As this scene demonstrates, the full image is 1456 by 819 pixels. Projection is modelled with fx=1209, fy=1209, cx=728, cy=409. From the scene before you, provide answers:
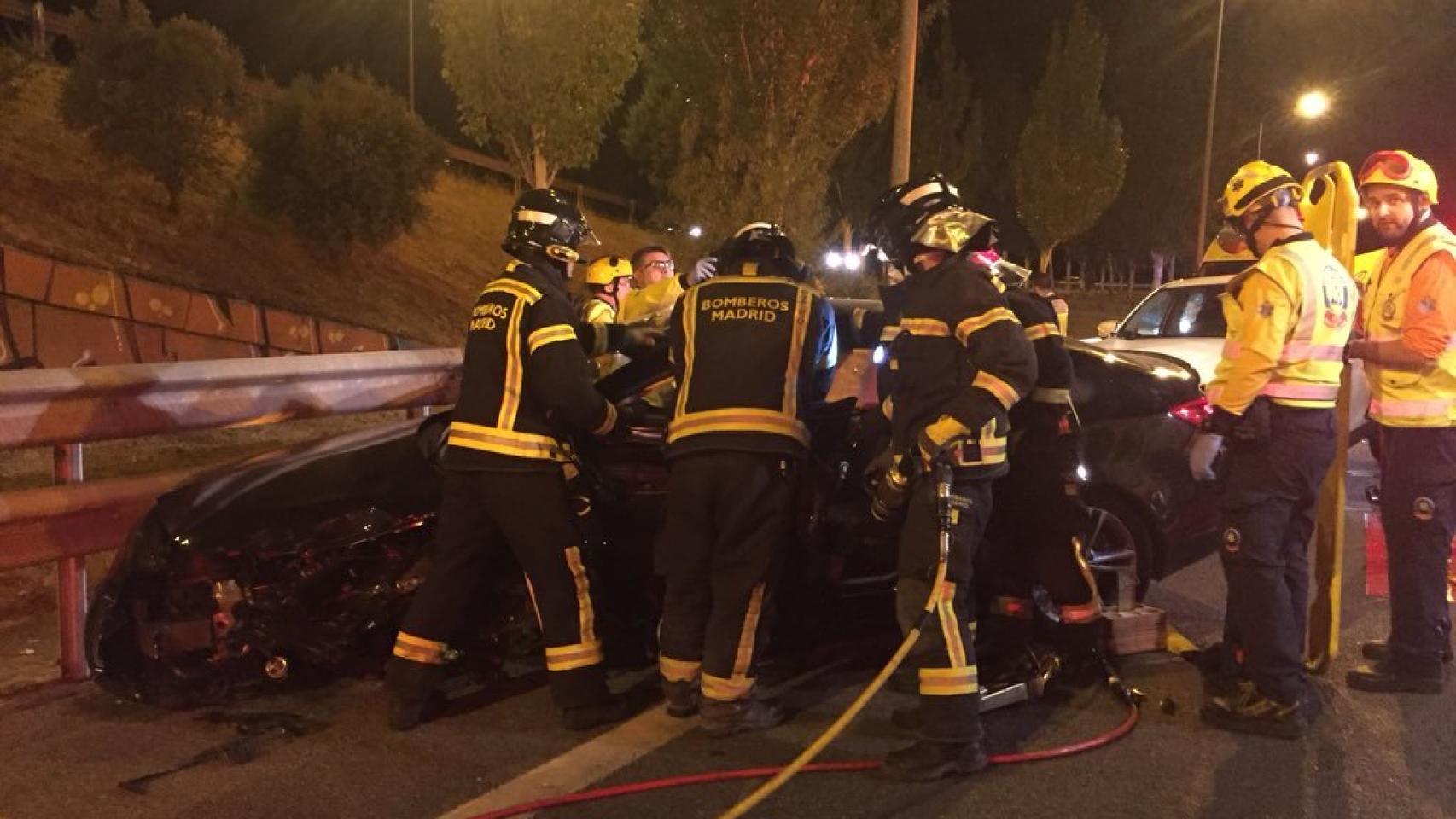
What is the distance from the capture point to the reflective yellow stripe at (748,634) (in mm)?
4039

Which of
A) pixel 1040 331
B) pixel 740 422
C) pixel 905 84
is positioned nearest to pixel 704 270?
pixel 740 422

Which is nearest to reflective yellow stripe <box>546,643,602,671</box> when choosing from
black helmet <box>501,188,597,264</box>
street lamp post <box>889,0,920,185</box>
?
black helmet <box>501,188,597,264</box>

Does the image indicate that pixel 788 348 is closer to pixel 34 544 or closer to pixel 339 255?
pixel 34 544

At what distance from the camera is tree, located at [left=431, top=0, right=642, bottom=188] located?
13.9m

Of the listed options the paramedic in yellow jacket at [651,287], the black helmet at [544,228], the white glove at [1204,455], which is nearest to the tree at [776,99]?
the paramedic in yellow jacket at [651,287]

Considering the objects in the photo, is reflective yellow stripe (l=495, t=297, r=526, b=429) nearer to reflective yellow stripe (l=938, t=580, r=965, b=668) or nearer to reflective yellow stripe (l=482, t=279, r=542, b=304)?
reflective yellow stripe (l=482, t=279, r=542, b=304)

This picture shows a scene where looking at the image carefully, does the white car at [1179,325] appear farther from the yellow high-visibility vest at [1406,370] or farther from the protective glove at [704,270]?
the protective glove at [704,270]

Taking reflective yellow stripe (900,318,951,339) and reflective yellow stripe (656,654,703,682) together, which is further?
reflective yellow stripe (656,654,703,682)

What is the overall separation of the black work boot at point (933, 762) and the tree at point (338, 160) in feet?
39.0

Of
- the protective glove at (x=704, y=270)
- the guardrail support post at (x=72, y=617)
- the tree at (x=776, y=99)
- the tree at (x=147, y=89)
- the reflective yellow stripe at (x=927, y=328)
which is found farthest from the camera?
the tree at (x=776, y=99)

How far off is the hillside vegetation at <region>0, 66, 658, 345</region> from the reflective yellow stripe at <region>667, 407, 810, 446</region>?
8.28 m

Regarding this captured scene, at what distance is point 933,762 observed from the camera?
3650 mm

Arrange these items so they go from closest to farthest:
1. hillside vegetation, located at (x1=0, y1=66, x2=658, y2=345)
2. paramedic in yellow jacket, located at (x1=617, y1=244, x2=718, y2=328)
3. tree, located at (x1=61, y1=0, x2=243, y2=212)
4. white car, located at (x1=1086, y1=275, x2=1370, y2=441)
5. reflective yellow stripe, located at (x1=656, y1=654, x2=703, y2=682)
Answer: reflective yellow stripe, located at (x1=656, y1=654, x2=703, y2=682)
paramedic in yellow jacket, located at (x1=617, y1=244, x2=718, y2=328)
white car, located at (x1=1086, y1=275, x2=1370, y2=441)
hillside vegetation, located at (x1=0, y1=66, x2=658, y2=345)
tree, located at (x1=61, y1=0, x2=243, y2=212)

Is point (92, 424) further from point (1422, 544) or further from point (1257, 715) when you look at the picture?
point (1422, 544)
